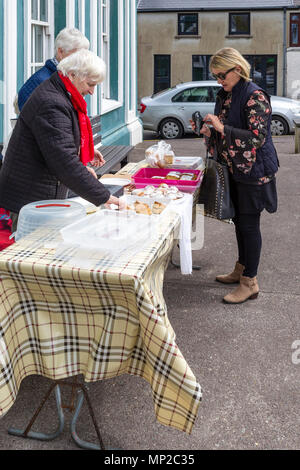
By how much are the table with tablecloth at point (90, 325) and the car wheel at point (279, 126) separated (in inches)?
591

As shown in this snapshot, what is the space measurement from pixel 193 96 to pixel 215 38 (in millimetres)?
13134

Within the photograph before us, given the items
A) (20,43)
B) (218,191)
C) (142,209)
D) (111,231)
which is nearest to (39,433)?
(111,231)

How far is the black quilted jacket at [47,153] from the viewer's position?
10.5ft

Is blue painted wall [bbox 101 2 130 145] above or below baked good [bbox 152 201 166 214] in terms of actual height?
above

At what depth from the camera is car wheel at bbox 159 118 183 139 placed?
56.2ft

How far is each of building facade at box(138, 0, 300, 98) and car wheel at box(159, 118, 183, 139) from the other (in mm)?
12767

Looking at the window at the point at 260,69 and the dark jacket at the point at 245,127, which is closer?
the dark jacket at the point at 245,127

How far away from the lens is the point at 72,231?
2.95m

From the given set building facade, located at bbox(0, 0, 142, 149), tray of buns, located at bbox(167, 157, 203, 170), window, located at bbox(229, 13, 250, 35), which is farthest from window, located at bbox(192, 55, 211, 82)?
tray of buns, located at bbox(167, 157, 203, 170)

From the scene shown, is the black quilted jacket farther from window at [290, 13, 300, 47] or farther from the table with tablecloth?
window at [290, 13, 300, 47]

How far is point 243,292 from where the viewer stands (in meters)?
4.90

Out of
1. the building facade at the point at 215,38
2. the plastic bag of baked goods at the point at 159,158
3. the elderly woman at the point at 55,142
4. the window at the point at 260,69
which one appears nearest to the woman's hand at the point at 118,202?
the elderly woman at the point at 55,142

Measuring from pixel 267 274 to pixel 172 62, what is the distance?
81.9 ft

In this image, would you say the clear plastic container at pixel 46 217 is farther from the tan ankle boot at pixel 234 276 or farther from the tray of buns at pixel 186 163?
the tan ankle boot at pixel 234 276
